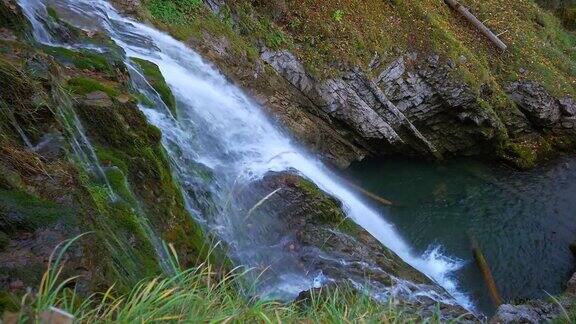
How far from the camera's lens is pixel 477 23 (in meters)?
16.8

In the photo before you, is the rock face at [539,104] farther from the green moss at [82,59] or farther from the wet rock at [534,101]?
the green moss at [82,59]

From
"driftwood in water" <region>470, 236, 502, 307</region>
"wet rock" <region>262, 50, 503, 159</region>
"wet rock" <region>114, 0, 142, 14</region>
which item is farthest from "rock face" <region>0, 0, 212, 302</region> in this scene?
"driftwood in water" <region>470, 236, 502, 307</region>

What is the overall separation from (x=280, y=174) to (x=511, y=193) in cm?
828

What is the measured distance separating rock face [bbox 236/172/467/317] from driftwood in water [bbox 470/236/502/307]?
2044mm

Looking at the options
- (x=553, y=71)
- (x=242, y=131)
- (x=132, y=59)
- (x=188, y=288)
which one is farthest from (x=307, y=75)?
(x=188, y=288)

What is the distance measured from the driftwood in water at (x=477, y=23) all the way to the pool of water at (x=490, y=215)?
411cm

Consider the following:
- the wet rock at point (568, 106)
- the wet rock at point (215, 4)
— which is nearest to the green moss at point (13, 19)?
the wet rock at point (215, 4)

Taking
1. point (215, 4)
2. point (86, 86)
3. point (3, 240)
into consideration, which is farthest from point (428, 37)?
point (3, 240)

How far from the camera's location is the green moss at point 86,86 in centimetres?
590

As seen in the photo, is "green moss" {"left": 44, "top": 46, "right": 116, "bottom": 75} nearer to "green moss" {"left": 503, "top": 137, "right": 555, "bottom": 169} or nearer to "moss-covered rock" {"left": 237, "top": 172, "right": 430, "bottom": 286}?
"moss-covered rock" {"left": 237, "top": 172, "right": 430, "bottom": 286}

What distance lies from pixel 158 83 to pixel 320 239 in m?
3.65

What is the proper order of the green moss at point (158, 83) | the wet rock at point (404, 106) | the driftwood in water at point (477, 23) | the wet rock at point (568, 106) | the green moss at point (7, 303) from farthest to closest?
the driftwood in water at point (477, 23), the wet rock at point (568, 106), the wet rock at point (404, 106), the green moss at point (158, 83), the green moss at point (7, 303)

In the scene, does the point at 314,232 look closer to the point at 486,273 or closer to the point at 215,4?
the point at 486,273

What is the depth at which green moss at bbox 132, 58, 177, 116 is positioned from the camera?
820cm
